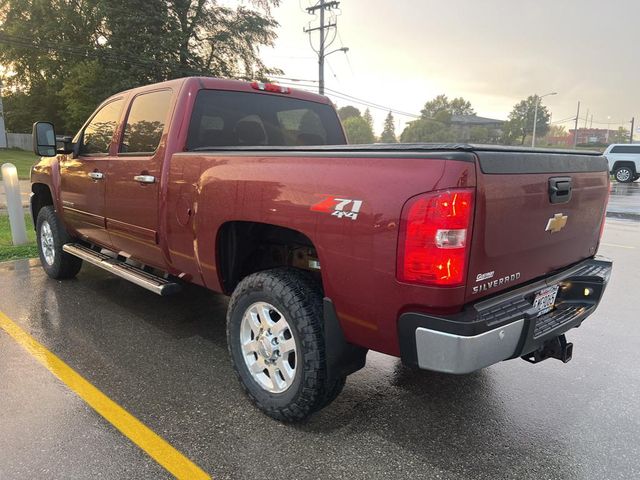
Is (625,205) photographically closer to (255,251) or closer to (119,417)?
(255,251)

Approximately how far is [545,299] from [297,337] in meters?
1.34

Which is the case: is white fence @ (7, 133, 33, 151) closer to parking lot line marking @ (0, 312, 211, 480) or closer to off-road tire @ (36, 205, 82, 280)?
off-road tire @ (36, 205, 82, 280)

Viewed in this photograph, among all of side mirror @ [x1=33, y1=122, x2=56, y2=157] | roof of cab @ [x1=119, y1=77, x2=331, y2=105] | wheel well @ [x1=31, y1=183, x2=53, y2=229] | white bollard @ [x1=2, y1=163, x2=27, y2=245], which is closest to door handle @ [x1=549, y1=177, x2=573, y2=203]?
roof of cab @ [x1=119, y1=77, x2=331, y2=105]

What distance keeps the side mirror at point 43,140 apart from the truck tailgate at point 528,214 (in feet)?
13.9

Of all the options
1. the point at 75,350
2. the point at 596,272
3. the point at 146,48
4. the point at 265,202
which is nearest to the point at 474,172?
the point at 265,202

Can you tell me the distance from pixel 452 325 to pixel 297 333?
85 centimetres

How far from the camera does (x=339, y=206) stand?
2299 mm

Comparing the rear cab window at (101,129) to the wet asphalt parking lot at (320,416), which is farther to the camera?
the rear cab window at (101,129)

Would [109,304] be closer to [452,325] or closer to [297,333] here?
[297,333]

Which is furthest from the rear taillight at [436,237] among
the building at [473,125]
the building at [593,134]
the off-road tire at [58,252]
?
the building at [593,134]

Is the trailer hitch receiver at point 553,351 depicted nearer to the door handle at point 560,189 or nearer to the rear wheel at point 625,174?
the door handle at point 560,189

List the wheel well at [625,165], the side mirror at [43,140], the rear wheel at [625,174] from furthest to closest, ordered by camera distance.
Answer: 1. the rear wheel at [625,174]
2. the wheel well at [625,165]
3. the side mirror at [43,140]

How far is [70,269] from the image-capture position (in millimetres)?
5477

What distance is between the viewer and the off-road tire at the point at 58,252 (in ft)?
17.4
